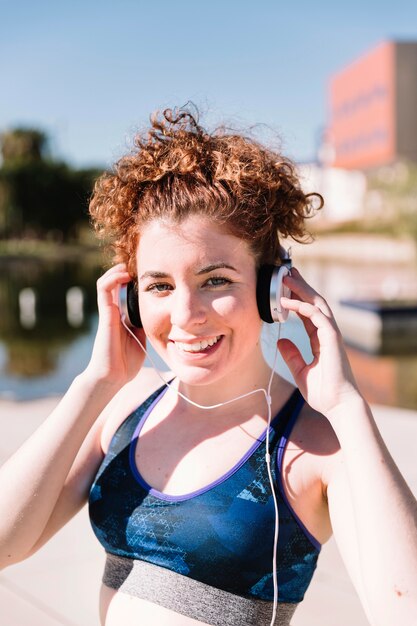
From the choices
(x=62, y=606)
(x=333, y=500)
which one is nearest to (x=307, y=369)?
(x=333, y=500)

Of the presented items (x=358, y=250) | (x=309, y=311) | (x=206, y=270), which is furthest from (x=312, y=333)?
(x=358, y=250)

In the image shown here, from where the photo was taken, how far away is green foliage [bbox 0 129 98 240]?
54094 mm

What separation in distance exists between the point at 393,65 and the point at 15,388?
Answer: 4864 cm

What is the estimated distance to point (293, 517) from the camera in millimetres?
1659

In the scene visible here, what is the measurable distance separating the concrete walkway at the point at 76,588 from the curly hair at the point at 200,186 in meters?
1.39

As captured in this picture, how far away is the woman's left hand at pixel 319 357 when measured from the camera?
63.6 inches

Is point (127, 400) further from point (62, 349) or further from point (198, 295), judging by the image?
point (62, 349)

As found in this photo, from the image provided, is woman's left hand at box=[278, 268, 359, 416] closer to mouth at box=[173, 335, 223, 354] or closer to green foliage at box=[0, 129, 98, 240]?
mouth at box=[173, 335, 223, 354]

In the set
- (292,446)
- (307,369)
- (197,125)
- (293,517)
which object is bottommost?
(293,517)

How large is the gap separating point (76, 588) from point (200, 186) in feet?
5.91

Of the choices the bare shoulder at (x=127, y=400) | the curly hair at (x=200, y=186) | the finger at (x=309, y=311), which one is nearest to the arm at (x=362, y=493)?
the finger at (x=309, y=311)

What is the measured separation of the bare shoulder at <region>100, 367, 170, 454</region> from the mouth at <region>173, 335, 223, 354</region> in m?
0.35

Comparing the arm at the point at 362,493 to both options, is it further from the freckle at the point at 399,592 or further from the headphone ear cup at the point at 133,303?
the headphone ear cup at the point at 133,303

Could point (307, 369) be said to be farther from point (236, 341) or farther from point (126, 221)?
point (126, 221)
